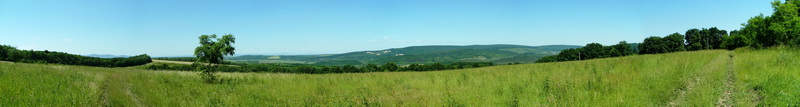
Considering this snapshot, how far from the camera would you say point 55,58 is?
71.4 meters

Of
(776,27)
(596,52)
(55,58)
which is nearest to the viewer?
(776,27)

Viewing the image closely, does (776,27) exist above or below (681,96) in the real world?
above

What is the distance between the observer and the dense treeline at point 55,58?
2200 inches

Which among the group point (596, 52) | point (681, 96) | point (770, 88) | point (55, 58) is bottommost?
point (596, 52)

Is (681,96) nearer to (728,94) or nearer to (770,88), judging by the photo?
(728,94)

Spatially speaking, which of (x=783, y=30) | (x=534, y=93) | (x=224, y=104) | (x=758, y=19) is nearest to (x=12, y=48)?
(x=224, y=104)

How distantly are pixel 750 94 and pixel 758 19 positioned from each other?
49.5 metres

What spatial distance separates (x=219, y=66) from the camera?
1436 centimetres

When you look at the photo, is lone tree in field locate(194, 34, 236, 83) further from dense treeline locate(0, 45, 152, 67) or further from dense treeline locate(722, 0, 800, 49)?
dense treeline locate(0, 45, 152, 67)

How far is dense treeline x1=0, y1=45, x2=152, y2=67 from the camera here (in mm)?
55875

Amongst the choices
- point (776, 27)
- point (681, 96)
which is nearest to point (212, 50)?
point (681, 96)

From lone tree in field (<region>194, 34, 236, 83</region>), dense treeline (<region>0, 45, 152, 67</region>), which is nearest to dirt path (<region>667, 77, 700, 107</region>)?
lone tree in field (<region>194, 34, 236, 83</region>)

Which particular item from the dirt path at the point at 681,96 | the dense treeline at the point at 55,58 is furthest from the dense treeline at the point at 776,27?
the dense treeline at the point at 55,58

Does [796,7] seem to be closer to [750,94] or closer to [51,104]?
[750,94]
